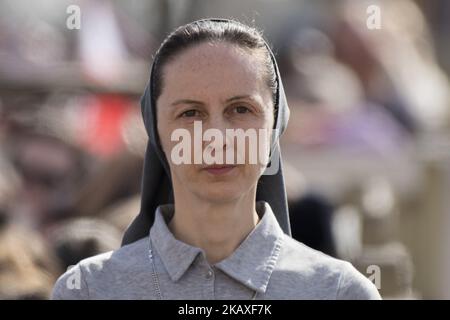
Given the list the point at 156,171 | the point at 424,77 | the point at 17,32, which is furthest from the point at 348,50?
the point at 156,171

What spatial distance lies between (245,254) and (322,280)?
6.5 inches

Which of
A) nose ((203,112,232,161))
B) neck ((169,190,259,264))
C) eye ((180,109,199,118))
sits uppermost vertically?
eye ((180,109,199,118))

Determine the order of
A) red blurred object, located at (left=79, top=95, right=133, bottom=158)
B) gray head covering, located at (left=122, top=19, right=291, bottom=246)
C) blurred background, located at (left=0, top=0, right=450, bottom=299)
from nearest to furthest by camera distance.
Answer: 1. gray head covering, located at (left=122, top=19, right=291, bottom=246)
2. blurred background, located at (left=0, top=0, right=450, bottom=299)
3. red blurred object, located at (left=79, top=95, right=133, bottom=158)

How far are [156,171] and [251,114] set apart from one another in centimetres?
36

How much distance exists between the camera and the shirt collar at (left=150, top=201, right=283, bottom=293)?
9.57ft

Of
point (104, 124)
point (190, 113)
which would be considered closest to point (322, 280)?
point (190, 113)

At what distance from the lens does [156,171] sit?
315 centimetres

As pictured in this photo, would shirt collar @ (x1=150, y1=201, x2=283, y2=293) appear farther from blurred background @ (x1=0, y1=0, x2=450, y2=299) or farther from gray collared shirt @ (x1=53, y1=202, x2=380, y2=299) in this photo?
blurred background @ (x1=0, y1=0, x2=450, y2=299)

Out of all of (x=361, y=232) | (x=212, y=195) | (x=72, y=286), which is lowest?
(x=361, y=232)

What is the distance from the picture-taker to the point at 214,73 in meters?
2.86

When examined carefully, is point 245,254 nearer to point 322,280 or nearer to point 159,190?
point 322,280

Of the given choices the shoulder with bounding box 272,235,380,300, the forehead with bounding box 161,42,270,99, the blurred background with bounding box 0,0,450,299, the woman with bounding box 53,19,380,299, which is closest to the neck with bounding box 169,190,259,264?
the woman with bounding box 53,19,380,299

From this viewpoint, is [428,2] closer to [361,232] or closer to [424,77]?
[424,77]

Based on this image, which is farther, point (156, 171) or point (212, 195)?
point (156, 171)
